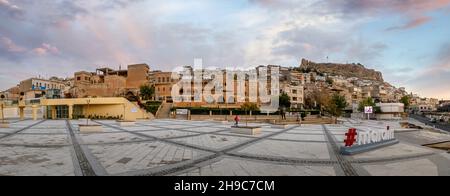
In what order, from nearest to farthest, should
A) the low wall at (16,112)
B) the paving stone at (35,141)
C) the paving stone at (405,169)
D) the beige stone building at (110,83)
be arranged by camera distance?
the paving stone at (405,169), the paving stone at (35,141), the low wall at (16,112), the beige stone building at (110,83)

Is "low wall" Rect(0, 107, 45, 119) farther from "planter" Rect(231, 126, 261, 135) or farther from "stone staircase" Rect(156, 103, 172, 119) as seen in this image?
"planter" Rect(231, 126, 261, 135)

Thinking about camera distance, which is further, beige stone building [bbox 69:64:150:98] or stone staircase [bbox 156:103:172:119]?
beige stone building [bbox 69:64:150:98]

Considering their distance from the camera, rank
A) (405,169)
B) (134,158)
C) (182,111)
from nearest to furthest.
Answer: (405,169) → (134,158) → (182,111)

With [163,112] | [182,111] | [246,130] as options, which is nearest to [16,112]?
[163,112]

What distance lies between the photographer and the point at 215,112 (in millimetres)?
47500

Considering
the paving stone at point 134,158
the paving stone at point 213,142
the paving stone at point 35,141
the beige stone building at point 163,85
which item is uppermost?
the beige stone building at point 163,85

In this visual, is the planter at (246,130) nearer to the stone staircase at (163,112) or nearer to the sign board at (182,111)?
the sign board at (182,111)

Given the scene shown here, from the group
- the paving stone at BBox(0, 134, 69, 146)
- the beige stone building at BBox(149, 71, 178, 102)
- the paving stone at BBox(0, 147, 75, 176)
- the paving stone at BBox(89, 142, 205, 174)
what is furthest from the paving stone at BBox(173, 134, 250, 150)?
the beige stone building at BBox(149, 71, 178, 102)

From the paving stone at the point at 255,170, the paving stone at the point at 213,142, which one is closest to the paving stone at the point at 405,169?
the paving stone at the point at 255,170

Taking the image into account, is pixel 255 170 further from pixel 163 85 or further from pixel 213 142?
pixel 163 85

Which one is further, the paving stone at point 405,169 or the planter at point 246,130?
the planter at point 246,130

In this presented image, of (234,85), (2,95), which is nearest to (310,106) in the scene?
(234,85)
